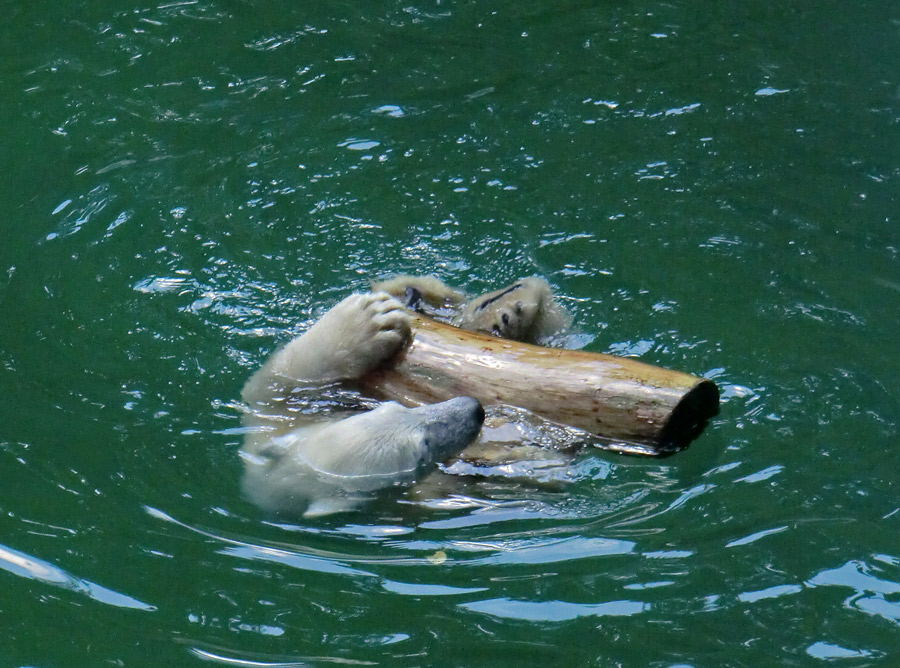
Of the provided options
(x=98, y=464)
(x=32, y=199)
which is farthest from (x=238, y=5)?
(x=98, y=464)

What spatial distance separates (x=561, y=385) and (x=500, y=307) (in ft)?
2.86

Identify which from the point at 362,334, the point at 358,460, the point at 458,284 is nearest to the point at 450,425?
the point at 358,460

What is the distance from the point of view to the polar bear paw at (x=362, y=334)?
4.41 meters

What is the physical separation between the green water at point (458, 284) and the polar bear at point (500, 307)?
9.4 inches

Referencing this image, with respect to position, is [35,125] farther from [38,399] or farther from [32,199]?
[38,399]

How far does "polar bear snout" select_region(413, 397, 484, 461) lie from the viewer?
4.07 m

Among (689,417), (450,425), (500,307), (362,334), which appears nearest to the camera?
(689,417)

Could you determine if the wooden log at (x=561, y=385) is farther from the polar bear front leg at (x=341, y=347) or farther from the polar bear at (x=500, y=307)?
the polar bear at (x=500, y=307)

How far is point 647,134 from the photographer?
6.52 metres

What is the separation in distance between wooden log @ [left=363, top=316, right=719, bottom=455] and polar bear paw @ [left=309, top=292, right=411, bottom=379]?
2.6 inches

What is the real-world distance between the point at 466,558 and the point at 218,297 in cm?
210

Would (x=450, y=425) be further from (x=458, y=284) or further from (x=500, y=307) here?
(x=458, y=284)

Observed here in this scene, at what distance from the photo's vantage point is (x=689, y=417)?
3.90 m

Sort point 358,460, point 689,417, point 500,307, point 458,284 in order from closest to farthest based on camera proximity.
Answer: point 689,417 → point 358,460 → point 500,307 → point 458,284
